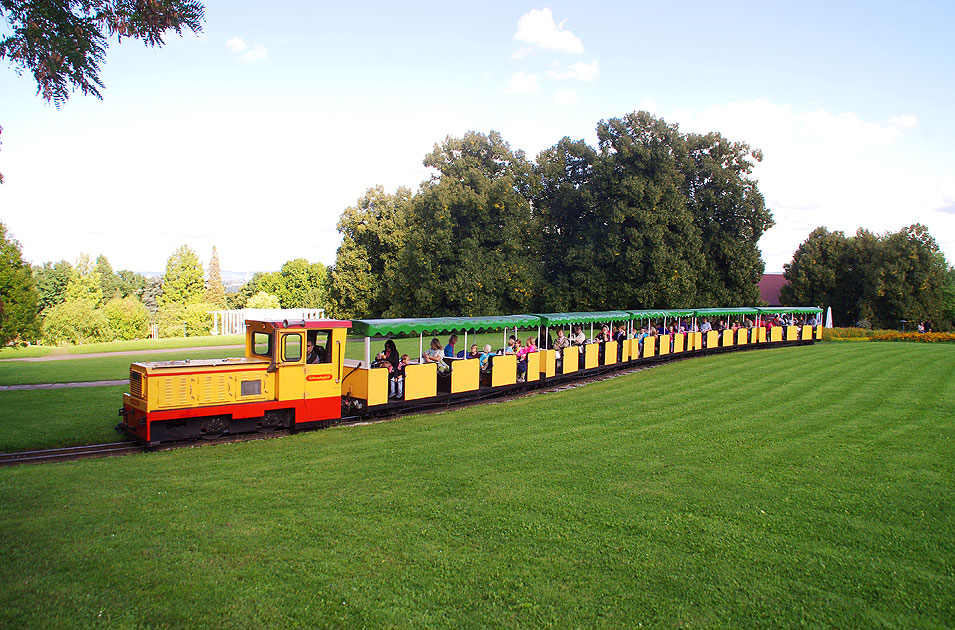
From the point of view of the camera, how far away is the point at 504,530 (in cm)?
672

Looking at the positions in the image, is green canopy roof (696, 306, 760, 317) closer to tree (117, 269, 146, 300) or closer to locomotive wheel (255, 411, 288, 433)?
locomotive wheel (255, 411, 288, 433)

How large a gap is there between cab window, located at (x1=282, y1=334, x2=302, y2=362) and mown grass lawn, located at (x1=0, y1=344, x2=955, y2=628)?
1767mm

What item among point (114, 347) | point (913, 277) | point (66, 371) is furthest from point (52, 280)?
point (913, 277)

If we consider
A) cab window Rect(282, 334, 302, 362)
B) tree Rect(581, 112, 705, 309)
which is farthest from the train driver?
tree Rect(581, 112, 705, 309)

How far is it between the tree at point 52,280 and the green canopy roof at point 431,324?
7822 cm

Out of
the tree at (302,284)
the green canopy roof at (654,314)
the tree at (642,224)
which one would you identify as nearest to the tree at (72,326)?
the tree at (302,284)

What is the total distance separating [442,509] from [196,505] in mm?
3251

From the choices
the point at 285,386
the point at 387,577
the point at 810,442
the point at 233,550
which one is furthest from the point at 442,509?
the point at 810,442

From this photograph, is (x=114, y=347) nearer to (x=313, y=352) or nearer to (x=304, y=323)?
(x=313, y=352)

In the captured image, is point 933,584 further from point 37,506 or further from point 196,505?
point 37,506

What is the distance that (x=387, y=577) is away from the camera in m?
5.59

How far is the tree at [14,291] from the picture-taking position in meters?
44.2

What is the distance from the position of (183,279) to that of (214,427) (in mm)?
74546

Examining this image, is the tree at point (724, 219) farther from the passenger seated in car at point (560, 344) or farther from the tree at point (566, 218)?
the passenger seated in car at point (560, 344)
